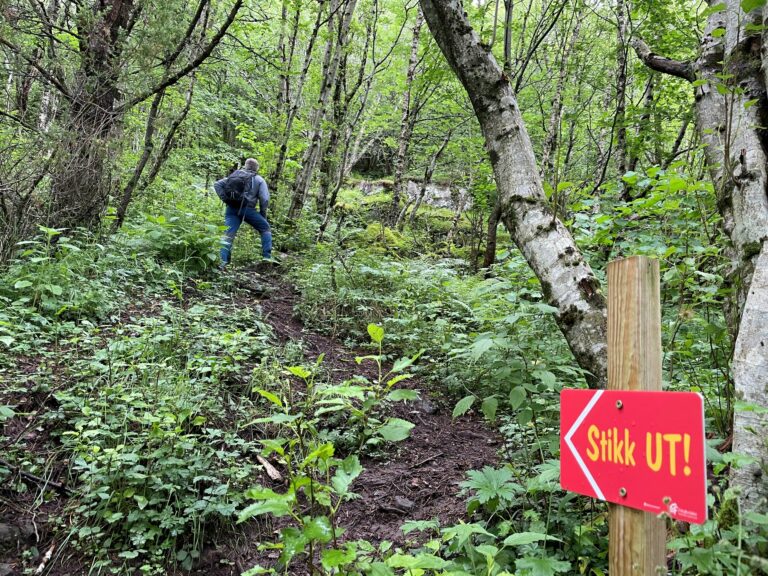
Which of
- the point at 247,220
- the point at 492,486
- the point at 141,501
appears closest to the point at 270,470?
the point at 141,501

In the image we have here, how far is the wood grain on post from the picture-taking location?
1191 mm

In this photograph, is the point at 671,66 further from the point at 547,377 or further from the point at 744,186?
the point at 547,377

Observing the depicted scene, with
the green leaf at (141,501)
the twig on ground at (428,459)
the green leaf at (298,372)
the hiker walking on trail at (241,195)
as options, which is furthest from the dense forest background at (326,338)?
the hiker walking on trail at (241,195)

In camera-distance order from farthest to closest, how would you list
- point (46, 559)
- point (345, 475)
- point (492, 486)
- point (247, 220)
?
point (247, 220)
point (46, 559)
point (492, 486)
point (345, 475)

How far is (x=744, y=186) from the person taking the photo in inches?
89.1

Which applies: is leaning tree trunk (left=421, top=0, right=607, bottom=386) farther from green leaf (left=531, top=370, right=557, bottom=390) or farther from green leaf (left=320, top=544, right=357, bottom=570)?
green leaf (left=320, top=544, right=357, bottom=570)

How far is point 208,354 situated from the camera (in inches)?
161

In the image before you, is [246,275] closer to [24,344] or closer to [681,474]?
[24,344]

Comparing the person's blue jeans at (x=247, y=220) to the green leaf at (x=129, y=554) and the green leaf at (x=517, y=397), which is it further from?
the green leaf at (x=517, y=397)

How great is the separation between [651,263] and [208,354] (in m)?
3.67

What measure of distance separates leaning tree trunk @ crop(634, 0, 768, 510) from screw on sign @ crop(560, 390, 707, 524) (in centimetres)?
79

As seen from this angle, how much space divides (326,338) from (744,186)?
4439 mm

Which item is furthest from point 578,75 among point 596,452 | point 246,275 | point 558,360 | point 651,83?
point 596,452

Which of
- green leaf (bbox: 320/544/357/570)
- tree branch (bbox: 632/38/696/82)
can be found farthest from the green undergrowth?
tree branch (bbox: 632/38/696/82)
